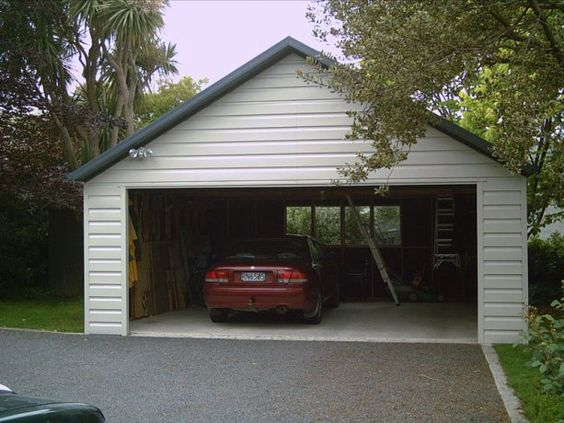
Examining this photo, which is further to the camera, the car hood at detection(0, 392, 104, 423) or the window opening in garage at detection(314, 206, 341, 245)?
the window opening in garage at detection(314, 206, 341, 245)

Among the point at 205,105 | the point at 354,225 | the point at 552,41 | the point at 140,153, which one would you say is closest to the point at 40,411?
the point at 552,41

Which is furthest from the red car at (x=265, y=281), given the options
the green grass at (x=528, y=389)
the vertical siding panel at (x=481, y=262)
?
the green grass at (x=528, y=389)

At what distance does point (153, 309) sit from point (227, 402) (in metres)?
6.19

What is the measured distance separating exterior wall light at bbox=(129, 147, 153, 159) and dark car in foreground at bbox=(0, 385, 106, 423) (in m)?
6.90

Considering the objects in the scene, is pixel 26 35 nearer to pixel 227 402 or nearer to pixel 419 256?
pixel 419 256

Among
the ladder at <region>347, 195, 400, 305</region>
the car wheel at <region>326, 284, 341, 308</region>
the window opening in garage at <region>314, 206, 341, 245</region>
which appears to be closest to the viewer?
the car wheel at <region>326, 284, 341, 308</region>

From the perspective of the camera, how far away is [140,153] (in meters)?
9.98

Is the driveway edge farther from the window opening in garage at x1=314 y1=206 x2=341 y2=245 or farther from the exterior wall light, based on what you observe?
the window opening in garage at x1=314 y1=206 x2=341 y2=245

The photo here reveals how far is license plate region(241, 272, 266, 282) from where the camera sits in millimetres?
10148

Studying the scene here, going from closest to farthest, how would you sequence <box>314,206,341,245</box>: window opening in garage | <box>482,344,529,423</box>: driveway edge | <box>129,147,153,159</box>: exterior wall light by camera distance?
<box>482,344,529,423</box>: driveway edge
<box>129,147,153,159</box>: exterior wall light
<box>314,206,341,245</box>: window opening in garage

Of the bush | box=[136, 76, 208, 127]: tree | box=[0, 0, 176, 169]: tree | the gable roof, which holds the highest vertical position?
box=[136, 76, 208, 127]: tree

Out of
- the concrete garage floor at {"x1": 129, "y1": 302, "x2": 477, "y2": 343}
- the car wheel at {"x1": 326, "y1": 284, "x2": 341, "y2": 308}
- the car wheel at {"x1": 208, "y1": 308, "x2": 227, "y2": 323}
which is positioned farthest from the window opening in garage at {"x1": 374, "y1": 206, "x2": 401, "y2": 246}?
the car wheel at {"x1": 208, "y1": 308, "x2": 227, "y2": 323}

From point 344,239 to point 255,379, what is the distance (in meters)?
8.30

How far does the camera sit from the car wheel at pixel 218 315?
10.9m
